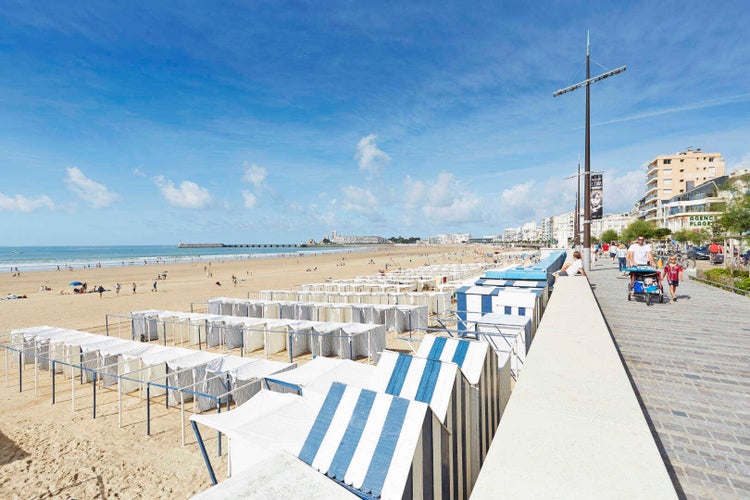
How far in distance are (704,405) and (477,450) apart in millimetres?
2778

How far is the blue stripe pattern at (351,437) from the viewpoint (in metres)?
2.13

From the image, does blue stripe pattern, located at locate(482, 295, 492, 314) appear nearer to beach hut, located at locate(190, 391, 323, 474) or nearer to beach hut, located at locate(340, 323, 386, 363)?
beach hut, located at locate(340, 323, 386, 363)

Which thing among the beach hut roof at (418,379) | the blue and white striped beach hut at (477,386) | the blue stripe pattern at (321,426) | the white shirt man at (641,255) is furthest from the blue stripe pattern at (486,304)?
the blue stripe pattern at (321,426)

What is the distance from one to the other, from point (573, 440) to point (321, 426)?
5.23 ft

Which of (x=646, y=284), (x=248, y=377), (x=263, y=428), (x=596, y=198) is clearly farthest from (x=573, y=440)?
(x=596, y=198)

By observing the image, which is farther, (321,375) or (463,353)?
(321,375)

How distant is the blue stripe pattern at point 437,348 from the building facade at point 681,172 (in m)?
82.1

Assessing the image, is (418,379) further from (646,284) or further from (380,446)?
(646,284)

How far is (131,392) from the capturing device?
8.73 metres

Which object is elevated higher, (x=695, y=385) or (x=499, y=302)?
(x=499, y=302)

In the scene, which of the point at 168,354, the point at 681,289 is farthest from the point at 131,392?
the point at 681,289

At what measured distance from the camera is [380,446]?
6.93 ft

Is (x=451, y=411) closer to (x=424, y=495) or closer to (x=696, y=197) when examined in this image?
(x=424, y=495)

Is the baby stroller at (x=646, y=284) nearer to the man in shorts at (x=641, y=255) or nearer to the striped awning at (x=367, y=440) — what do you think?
the man in shorts at (x=641, y=255)
